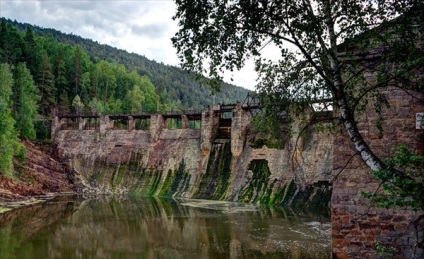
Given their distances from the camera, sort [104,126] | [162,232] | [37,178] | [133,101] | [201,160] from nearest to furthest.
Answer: [162,232] → [37,178] → [201,160] → [104,126] → [133,101]

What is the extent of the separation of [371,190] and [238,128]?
3521 cm

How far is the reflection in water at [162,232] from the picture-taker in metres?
20.8

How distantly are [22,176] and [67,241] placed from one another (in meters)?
25.7

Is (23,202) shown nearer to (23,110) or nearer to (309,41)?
(23,110)

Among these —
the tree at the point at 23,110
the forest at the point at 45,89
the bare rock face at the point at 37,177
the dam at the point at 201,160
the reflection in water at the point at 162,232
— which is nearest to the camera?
the reflection in water at the point at 162,232

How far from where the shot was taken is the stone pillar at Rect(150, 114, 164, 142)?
181 feet

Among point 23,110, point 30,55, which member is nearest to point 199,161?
point 23,110

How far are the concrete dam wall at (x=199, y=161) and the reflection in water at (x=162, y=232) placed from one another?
4.10 meters

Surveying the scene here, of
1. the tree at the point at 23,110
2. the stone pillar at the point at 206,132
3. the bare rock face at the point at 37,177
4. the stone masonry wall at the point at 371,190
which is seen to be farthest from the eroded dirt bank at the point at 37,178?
the stone masonry wall at the point at 371,190

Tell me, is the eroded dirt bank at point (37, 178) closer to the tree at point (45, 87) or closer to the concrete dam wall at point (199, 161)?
the concrete dam wall at point (199, 161)

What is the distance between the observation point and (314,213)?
3438 cm

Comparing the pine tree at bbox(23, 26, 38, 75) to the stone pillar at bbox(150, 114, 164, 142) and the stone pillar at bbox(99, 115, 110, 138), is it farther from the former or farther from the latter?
the stone pillar at bbox(150, 114, 164, 142)

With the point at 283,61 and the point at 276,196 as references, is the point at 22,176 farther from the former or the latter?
the point at 283,61

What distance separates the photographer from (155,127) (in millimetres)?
55312
